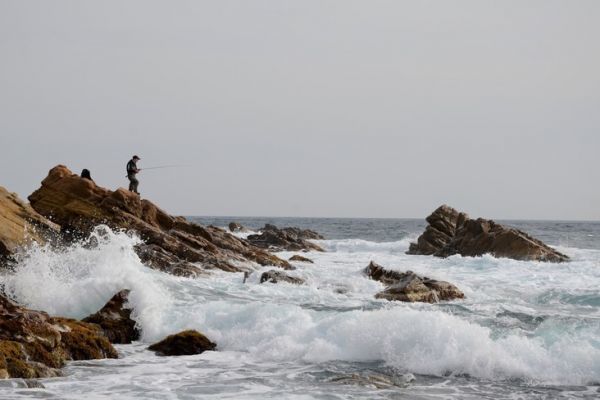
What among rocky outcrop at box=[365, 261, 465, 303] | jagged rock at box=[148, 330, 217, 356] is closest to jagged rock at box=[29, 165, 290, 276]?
rocky outcrop at box=[365, 261, 465, 303]

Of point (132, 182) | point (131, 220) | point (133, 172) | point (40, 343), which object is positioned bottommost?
point (40, 343)

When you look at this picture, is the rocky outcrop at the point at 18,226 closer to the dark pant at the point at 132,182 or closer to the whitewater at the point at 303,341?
the whitewater at the point at 303,341

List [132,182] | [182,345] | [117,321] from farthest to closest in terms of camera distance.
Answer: [132,182], [117,321], [182,345]

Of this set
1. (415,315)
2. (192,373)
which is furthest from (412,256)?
(192,373)

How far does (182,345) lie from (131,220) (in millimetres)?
11536

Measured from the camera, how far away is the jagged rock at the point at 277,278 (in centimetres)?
1841

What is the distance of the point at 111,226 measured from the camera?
842 inches

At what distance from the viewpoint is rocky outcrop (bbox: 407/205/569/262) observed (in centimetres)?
3011

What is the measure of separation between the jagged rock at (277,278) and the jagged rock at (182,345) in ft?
23.0

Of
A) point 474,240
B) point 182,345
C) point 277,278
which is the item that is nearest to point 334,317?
point 182,345

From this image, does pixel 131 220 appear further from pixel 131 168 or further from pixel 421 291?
pixel 421 291

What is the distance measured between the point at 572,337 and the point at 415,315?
2.61 metres

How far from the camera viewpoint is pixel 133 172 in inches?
1009

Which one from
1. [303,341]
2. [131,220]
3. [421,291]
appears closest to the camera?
[303,341]
